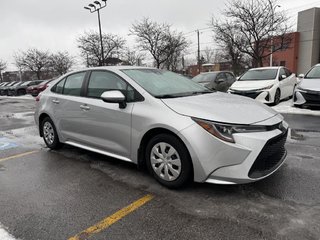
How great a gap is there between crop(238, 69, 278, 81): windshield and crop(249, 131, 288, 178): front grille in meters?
7.67

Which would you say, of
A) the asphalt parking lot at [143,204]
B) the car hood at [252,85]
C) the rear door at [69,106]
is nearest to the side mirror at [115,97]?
the rear door at [69,106]

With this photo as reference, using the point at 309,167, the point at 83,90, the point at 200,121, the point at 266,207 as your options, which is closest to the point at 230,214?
the point at 266,207

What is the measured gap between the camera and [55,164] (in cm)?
460

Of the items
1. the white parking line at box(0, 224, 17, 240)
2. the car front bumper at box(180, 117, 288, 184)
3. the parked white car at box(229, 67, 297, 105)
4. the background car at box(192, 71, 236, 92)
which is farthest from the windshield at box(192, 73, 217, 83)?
the white parking line at box(0, 224, 17, 240)

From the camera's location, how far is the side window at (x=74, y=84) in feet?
15.3

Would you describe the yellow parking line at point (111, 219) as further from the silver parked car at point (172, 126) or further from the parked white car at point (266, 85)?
the parked white car at point (266, 85)

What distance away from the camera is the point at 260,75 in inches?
419

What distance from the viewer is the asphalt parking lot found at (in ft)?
8.46

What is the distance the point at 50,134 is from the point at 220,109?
3565 mm

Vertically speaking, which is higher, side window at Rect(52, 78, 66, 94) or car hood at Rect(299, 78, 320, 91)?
side window at Rect(52, 78, 66, 94)

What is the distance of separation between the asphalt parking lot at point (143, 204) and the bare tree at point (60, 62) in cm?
4306

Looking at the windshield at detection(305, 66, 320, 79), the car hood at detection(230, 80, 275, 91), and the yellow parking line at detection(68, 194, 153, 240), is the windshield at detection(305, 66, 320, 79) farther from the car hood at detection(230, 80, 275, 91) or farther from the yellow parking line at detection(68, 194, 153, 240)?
the yellow parking line at detection(68, 194, 153, 240)

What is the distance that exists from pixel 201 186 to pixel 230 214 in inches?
26.8

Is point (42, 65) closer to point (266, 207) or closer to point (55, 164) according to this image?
point (55, 164)
